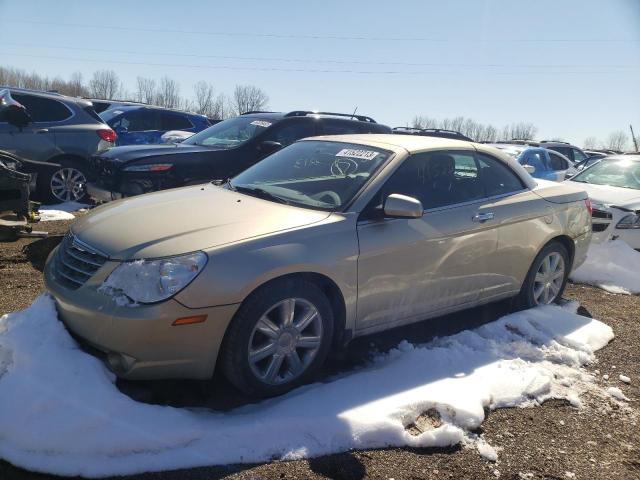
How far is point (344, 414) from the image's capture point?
10.2 ft

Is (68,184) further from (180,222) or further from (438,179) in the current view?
(438,179)

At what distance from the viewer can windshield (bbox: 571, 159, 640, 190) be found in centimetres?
873

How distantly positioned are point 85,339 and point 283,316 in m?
1.11

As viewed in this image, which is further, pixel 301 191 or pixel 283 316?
pixel 301 191

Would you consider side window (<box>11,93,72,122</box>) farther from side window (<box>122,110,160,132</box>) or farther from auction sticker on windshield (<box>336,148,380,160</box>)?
auction sticker on windshield (<box>336,148,380,160</box>)

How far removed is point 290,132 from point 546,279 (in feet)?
12.9

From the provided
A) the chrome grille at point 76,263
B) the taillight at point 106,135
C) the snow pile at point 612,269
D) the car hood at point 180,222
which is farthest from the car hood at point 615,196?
the taillight at point 106,135

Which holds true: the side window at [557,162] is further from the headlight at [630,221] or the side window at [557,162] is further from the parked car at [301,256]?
the parked car at [301,256]

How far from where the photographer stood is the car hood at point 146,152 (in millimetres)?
6777

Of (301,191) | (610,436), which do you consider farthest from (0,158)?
(610,436)

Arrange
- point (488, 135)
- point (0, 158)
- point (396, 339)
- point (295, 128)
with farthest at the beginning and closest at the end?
point (488, 135), point (295, 128), point (0, 158), point (396, 339)

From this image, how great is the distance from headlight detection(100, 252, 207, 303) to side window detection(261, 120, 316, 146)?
15.0ft

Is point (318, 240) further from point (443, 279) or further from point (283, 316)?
point (443, 279)

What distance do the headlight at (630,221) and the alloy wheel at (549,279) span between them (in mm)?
2713
